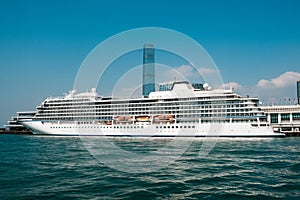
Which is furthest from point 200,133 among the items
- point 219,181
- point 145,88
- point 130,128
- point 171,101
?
point 219,181

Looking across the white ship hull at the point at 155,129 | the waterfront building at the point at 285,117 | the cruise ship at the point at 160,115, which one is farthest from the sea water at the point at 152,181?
the waterfront building at the point at 285,117

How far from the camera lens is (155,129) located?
1817 inches

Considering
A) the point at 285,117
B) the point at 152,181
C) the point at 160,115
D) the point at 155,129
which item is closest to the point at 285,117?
the point at 285,117

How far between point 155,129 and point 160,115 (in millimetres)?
3144

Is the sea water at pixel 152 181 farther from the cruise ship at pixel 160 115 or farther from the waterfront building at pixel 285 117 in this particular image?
the waterfront building at pixel 285 117

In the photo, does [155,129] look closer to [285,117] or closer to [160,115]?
[160,115]

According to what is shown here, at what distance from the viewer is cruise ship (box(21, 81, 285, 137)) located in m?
42.7

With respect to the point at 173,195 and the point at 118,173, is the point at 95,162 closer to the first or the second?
the point at 118,173

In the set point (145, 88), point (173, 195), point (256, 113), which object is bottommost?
point (173, 195)

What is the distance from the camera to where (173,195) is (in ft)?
30.1

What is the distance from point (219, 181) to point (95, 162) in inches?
308

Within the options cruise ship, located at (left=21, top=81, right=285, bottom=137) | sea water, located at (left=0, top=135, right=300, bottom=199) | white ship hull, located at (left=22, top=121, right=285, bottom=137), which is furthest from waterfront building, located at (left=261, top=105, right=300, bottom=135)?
sea water, located at (left=0, top=135, right=300, bottom=199)

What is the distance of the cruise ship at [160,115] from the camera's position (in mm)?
42688

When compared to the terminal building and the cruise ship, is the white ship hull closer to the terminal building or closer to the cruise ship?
the cruise ship
